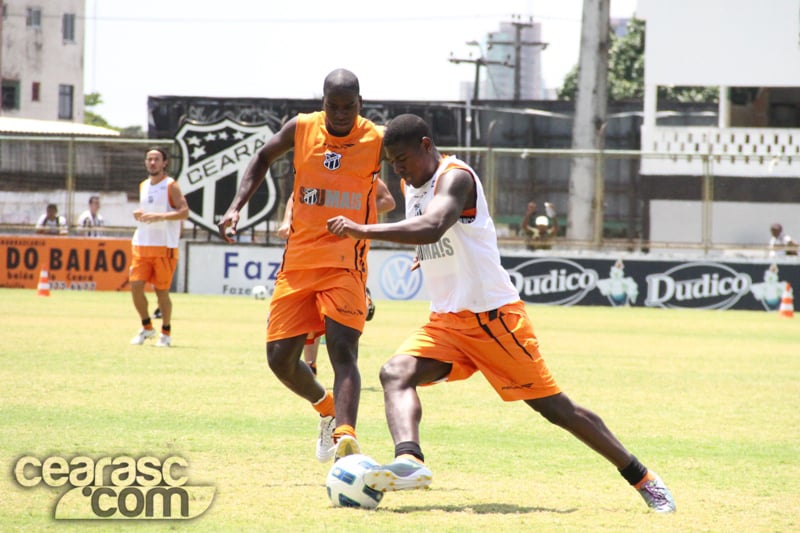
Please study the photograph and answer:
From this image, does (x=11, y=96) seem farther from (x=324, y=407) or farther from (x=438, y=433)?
(x=324, y=407)

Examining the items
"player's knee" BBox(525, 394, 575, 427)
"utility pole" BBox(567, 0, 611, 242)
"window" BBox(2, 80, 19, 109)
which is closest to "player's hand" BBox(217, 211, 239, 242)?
"player's knee" BBox(525, 394, 575, 427)

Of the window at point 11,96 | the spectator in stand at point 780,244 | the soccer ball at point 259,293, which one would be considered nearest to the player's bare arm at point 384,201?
the soccer ball at point 259,293

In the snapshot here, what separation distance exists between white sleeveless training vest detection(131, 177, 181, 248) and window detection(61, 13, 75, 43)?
72089 mm

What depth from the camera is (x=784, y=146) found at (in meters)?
38.2

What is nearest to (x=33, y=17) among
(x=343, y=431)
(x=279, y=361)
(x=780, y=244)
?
(x=780, y=244)

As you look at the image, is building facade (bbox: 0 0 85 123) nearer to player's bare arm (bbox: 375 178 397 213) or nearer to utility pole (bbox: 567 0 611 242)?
utility pole (bbox: 567 0 611 242)

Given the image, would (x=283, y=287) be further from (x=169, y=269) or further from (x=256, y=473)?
(x=169, y=269)

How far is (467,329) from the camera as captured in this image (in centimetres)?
645

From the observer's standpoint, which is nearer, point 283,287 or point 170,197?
point 283,287

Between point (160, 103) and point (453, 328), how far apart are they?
126 ft

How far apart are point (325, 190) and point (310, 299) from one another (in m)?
0.63

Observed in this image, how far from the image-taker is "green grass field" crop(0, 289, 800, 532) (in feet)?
20.4

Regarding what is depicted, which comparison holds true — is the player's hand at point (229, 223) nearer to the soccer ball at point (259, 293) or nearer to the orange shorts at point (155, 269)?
the orange shorts at point (155, 269)

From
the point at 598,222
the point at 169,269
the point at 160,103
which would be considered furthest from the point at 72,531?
the point at 160,103
